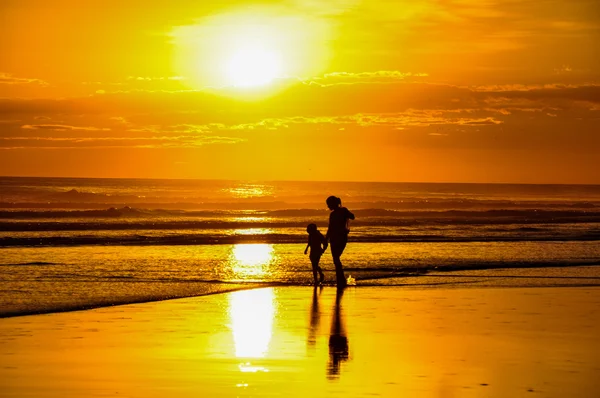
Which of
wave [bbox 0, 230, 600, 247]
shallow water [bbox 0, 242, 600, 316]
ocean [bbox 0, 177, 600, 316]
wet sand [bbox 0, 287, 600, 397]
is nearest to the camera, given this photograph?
wet sand [bbox 0, 287, 600, 397]

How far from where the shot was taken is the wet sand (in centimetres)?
915

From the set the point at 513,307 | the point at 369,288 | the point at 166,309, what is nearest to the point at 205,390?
the point at 166,309

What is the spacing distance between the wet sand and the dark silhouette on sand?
14 millimetres

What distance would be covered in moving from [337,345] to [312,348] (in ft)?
1.28

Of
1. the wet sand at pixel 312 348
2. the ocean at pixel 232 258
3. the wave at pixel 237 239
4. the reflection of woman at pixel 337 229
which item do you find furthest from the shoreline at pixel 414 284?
the wave at pixel 237 239

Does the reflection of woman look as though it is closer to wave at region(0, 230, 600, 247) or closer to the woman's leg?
the woman's leg

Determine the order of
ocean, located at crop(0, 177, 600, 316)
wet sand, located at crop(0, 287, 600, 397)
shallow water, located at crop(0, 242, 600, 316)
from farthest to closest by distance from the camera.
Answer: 1. ocean, located at crop(0, 177, 600, 316)
2. shallow water, located at crop(0, 242, 600, 316)
3. wet sand, located at crop(0, 287, 600, 397)

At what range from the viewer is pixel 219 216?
2419 inches

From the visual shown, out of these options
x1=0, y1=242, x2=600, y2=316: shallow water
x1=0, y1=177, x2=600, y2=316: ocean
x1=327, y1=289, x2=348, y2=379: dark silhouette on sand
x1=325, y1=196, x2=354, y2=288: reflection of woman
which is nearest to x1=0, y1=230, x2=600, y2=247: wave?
x1=0, y1=177, x2=600, y2=316: ocean

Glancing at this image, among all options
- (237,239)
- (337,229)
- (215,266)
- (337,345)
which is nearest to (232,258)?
(215,266)

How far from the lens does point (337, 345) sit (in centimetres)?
1166

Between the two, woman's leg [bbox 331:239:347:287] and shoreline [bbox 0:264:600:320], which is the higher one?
woman's leg [bbox 331:239:347:287]

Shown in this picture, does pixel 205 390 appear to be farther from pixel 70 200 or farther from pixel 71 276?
pixel 70 200

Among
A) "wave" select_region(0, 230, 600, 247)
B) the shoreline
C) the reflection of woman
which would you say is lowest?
the shoreline
